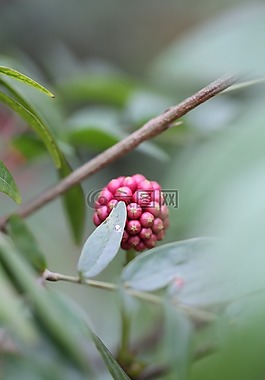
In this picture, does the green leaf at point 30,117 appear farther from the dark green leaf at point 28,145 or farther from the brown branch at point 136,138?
the dark green leaf at point 28,145

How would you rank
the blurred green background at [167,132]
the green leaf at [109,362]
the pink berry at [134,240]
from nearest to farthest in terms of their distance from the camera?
the blurred green background at [167,132] → the green leaf at [109,362] → the pink berry at [134,240]

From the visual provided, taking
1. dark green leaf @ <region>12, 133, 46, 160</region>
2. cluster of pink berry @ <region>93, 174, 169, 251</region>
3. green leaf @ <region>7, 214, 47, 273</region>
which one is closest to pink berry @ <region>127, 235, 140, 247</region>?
cluster of pink berry @ <region>93, 174, 169, 251</region>

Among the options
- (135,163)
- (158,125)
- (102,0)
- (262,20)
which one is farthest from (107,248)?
(102,0)

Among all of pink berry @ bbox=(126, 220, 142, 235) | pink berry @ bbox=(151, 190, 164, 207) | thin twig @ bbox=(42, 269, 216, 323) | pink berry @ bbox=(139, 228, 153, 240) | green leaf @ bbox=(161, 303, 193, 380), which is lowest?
green leaf @ bbox=(161, 303, 193, 380)

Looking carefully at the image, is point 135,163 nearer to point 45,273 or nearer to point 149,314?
point 149,314

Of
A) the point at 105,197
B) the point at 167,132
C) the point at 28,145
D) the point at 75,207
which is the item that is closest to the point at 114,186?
the point at 105,197

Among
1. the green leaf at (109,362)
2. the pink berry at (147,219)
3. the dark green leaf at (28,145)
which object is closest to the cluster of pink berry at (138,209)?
the pink berry at (147,219)

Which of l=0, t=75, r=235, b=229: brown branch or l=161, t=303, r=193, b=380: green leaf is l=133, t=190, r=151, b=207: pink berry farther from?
l=161, t=303, r=193, b=380: green leaf
